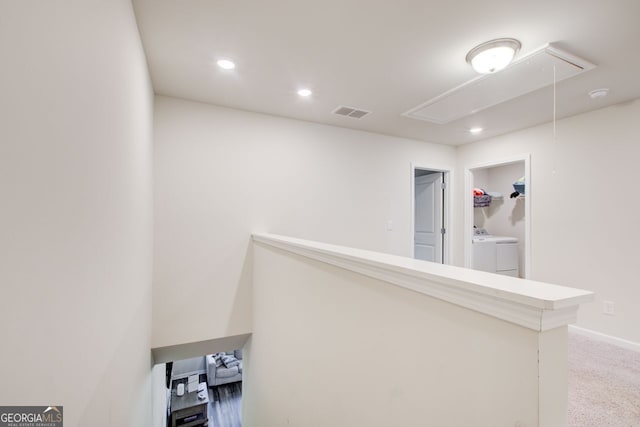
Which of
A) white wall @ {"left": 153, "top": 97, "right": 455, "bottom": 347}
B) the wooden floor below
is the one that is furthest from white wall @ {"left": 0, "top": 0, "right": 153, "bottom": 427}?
the wooden floor below

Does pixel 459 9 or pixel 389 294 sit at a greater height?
pixel 459 9

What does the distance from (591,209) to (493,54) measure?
7.46 ft

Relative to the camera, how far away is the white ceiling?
165cm

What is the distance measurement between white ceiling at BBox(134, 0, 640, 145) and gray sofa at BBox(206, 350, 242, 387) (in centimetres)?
674

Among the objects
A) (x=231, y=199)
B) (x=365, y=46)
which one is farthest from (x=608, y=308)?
(x=231, y=199)

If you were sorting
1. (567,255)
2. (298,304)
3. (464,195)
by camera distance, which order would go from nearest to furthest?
1. (298,304)
2. (567,255)
3. (464,195)

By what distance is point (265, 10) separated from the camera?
5.54 ft

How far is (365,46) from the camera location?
2.00 metres

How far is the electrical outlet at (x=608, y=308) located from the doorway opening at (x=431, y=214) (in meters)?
1.83

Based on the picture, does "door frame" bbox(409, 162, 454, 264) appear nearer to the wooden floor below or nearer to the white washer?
the white washer

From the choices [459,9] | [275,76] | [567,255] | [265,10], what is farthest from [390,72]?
[567,255]

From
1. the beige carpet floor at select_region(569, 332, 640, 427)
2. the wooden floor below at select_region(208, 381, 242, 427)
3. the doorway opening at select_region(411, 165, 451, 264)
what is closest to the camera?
the beige carpet floor at select_region(569, 332, 640, 427)

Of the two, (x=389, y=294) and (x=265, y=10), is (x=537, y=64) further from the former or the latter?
(x=389, y=294)

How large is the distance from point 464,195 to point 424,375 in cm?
414
